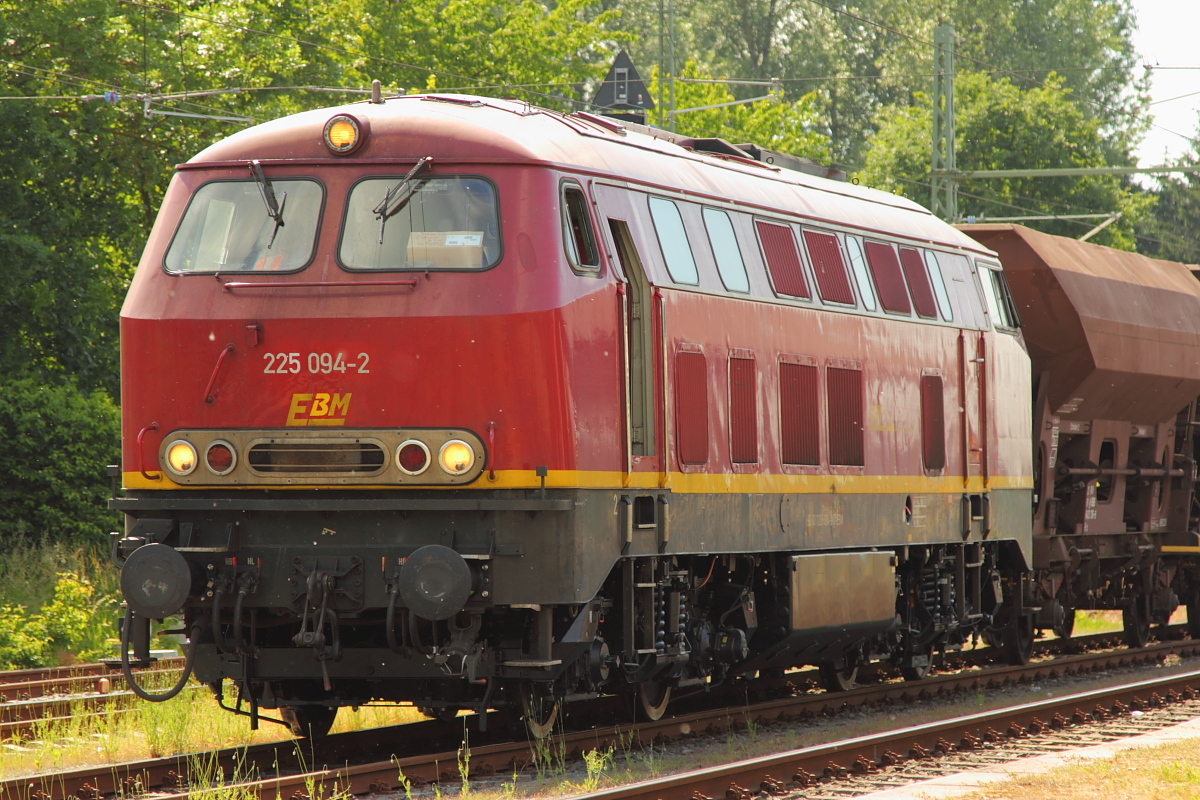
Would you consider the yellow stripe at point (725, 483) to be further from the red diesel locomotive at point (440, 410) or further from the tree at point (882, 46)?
the tree at point (882, 46)

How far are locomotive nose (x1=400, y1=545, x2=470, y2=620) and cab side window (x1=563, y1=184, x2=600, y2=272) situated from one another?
6.62 feet

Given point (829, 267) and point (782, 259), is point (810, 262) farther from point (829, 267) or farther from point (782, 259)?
point (782, 259)

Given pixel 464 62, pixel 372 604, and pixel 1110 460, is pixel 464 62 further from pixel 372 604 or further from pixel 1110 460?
pixel 372 604

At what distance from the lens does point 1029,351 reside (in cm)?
1750

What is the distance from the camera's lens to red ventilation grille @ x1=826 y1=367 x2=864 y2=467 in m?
12.5

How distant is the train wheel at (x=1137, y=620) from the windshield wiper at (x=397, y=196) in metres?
13.0

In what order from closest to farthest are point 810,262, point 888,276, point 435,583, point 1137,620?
point 435,583
point 810,262
point 888,276
point 1137,620

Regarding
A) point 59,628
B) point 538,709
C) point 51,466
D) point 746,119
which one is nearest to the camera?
point 538,709

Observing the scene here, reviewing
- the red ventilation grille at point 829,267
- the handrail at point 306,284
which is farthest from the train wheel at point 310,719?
the red ventilation grille at point 829,267

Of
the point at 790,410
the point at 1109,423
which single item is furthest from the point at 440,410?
the point at 1109,423

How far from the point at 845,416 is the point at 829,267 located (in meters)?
1.18

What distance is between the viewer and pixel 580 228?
1001 cm

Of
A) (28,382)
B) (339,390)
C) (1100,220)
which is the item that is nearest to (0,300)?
(28,382)

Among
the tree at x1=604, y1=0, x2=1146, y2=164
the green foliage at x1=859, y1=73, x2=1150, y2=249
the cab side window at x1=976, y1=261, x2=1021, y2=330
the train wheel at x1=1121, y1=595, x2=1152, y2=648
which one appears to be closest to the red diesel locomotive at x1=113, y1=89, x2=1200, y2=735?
the cab side window at x1=976, y1=261, x2=1021, y2=330
